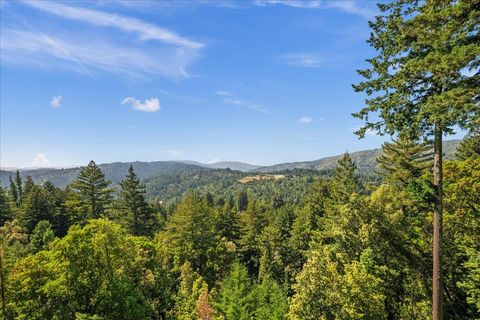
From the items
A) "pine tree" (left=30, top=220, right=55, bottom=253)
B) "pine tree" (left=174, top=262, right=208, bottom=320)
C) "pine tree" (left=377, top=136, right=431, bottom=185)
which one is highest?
"pine tree" (left=377, top=136, right=431, bottom=185)

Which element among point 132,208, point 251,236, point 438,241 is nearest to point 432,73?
point 438,241

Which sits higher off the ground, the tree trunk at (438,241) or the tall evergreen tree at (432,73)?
the tall evergreen tree at (432,73)

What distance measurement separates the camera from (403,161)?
28.8 m

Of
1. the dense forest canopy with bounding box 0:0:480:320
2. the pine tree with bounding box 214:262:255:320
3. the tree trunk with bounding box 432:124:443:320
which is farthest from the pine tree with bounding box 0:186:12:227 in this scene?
the tree trunk with bounding box 432:124:443:320

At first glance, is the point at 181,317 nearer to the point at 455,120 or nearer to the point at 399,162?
the point at 399,162

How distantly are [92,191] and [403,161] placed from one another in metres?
36.6

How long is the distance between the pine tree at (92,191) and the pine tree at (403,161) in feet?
110

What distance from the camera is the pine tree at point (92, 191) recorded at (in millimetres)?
42594

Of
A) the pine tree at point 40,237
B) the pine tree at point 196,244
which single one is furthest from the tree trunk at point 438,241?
the pine tree at point 40,237

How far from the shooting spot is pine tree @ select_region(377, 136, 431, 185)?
27953 millimetres

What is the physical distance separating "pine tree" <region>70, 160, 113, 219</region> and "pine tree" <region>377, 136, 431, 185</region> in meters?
33.6

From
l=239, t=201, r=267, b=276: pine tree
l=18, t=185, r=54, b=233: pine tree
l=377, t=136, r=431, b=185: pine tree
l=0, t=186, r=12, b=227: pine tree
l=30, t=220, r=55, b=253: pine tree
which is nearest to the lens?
l=377, t=136, r=431, b=185: pine tree

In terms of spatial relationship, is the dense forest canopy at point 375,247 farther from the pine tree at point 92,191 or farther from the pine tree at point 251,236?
the pine tree at point 251,236

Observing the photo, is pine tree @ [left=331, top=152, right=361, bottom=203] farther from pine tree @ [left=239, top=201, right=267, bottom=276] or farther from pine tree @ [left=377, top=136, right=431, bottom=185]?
pine tree @ [left=239, top=201, right=267, bottom=276]
